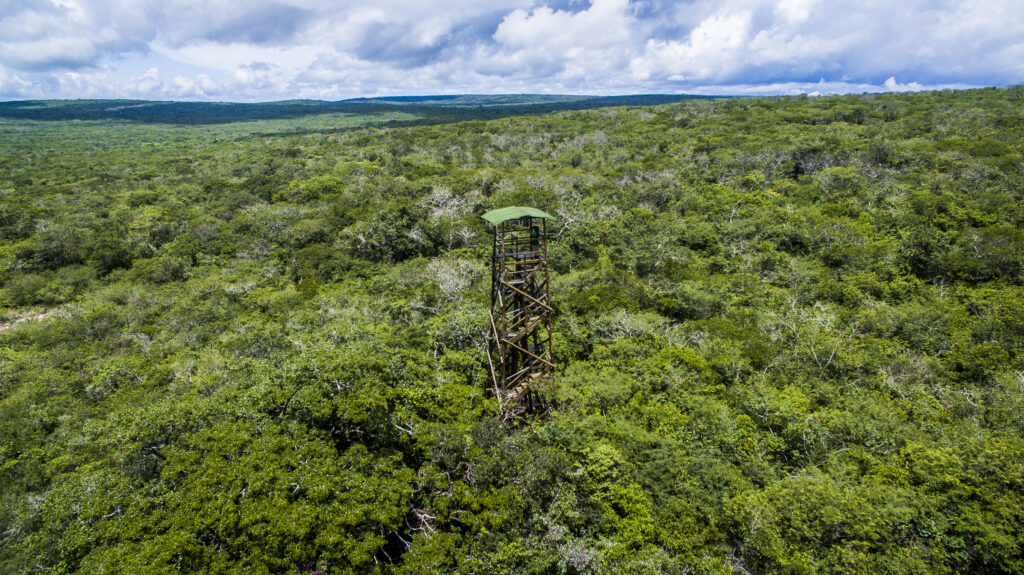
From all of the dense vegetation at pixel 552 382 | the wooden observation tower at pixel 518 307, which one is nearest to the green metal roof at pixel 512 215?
the wooden observation tower at pixel 518 307

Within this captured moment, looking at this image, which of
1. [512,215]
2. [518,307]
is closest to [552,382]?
[518,307]

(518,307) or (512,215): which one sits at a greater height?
(512,215)

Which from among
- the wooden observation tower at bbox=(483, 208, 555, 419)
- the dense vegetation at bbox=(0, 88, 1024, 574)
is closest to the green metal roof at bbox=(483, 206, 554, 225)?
the wooden observation tower at bbox=(483, 208, 555, 419)

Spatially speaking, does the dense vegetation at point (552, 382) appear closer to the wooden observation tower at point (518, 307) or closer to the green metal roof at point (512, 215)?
the wooden observation tower at point (518, 307)

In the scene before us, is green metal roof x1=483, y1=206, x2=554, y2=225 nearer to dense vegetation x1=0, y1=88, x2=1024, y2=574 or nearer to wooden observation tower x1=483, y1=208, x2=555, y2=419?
wooden observation tower x1=483, y1=208, x2=555, y2=419

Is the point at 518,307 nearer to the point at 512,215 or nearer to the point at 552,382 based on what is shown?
the point at 552,382
